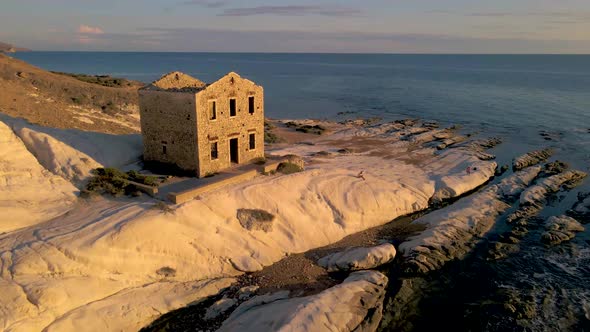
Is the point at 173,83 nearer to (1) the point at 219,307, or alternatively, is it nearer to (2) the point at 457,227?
(1) the point at 219,307

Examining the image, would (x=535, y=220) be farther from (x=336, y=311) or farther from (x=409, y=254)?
(x=336, y=311)

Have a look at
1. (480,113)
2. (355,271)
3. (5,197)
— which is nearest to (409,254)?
(355,271)

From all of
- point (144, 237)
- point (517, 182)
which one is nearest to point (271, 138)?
point (517, 182)

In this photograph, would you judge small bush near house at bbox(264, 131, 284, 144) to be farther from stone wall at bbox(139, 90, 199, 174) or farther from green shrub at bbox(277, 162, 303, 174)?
stone wall at bbox(139, 90, 199, 174)

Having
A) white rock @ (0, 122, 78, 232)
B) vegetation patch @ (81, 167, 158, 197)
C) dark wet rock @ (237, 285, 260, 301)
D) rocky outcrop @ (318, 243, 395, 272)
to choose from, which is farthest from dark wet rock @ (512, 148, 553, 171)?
white rock @ (0, 122, 78, 232)

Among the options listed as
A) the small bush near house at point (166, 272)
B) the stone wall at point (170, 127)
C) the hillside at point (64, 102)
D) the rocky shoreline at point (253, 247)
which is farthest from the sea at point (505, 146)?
the hillside at point (64, 102)

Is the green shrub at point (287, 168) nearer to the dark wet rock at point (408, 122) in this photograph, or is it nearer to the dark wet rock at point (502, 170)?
the dark wet rock at point (502, 170)
